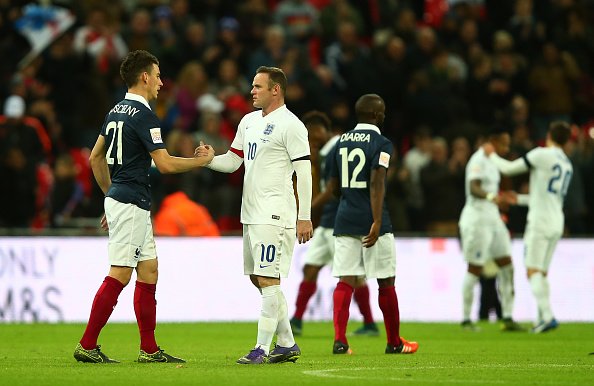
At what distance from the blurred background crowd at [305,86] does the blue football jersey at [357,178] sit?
219 inches

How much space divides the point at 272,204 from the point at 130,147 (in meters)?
1.26

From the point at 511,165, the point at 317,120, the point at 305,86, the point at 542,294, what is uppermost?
the point at 305,86

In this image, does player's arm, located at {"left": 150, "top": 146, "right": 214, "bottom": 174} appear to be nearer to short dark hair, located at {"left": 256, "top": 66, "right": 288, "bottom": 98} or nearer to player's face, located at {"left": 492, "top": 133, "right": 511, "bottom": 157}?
short dark hair, located at {"left": 256, "top": 66, "right": 288, "bottom": 98}

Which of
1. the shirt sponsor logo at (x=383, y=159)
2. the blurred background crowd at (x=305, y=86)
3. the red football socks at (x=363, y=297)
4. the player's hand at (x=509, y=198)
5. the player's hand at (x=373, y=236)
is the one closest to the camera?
the player's hand at (x=373, y=236)

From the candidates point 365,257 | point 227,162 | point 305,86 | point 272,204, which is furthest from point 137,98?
point 305,86

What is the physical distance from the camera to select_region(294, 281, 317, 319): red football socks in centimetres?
1223

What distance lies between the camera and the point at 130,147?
7988 mm

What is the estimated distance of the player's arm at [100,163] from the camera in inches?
325

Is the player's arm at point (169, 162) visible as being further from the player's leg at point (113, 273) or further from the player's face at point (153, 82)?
the player's face at point (153, 82)

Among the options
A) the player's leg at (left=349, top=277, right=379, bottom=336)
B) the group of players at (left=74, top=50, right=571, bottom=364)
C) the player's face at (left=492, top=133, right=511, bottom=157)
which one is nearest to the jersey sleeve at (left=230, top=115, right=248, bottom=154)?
the group of players at (left=74, top=50, right=571, bottom=364)

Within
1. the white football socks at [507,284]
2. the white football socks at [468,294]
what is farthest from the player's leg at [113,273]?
the white football socks at [507,284]

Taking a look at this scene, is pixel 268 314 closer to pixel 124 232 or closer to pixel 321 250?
pixel 124 232

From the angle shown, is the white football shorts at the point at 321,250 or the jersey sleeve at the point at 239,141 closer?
the jersey sleeve at the point at 239,141

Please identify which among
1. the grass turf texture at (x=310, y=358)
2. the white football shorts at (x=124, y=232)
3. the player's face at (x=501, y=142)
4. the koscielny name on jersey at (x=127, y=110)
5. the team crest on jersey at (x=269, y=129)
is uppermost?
the player's face at (x=501, y=142)
